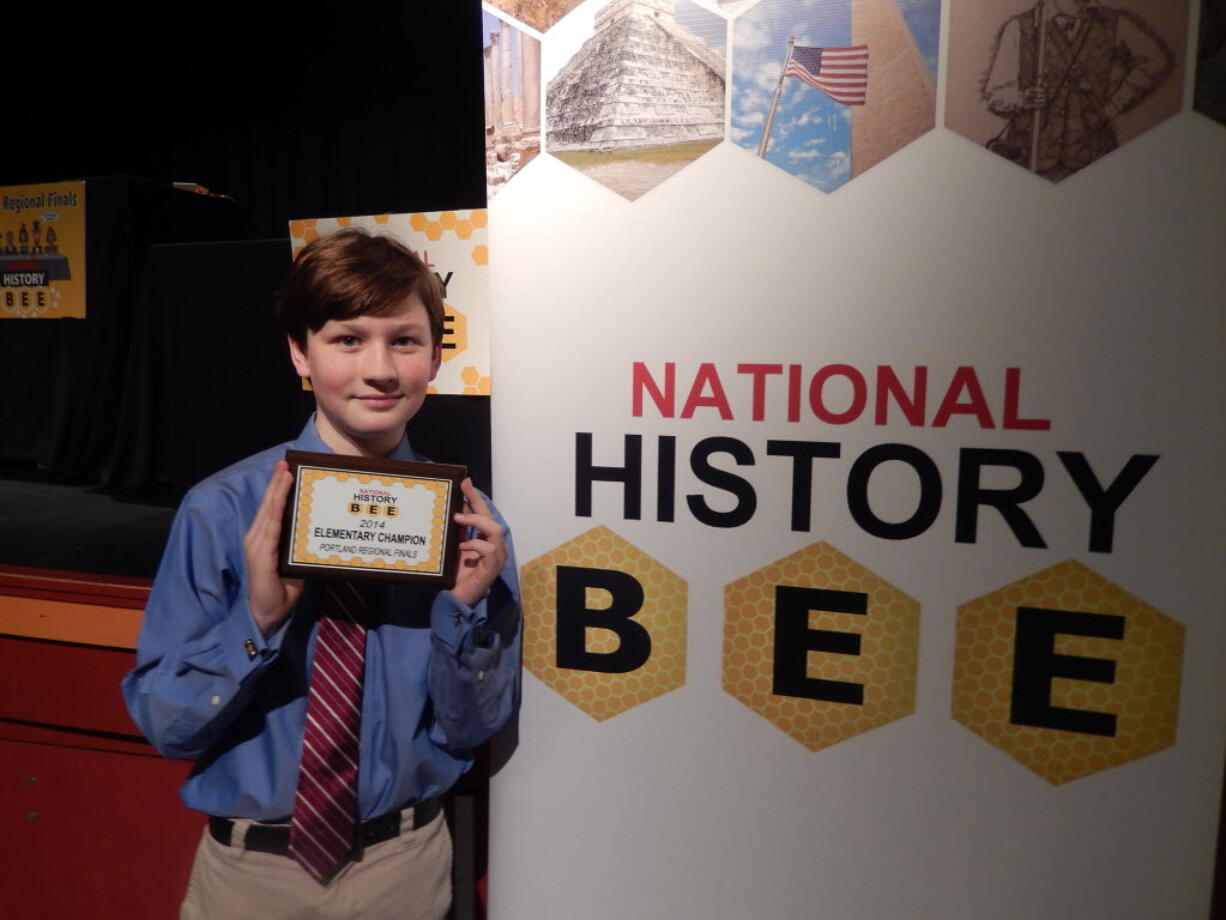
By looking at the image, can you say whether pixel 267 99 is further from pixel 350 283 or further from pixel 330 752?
pixel 330 752

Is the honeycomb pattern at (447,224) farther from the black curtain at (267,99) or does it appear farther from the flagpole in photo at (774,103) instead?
the black curtain at (267,99)

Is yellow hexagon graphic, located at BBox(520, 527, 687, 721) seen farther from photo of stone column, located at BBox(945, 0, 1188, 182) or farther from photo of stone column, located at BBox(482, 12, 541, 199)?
photo of stone column, located at BBox(945, 0, 1188, 182)

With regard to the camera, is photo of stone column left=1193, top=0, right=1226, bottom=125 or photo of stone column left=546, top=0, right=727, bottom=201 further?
photo of stone column left=546, top=0, right=727, bottom=201

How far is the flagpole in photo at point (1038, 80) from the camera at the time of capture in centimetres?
96

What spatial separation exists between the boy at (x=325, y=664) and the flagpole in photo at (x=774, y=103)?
0.46 m

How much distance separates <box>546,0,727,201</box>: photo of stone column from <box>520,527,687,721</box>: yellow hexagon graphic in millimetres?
488

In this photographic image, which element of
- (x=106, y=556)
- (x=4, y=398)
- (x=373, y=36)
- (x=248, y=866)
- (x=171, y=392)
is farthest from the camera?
(x=4, y=398)

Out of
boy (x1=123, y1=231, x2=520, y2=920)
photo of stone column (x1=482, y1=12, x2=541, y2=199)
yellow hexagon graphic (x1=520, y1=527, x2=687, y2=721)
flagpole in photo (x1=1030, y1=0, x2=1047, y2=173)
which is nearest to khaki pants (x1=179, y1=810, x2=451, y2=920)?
boy (x1=123, y1=231, x2=520, y2=920)

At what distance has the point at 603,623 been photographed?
1192 mm

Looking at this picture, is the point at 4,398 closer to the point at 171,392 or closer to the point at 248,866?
the point at 171,392

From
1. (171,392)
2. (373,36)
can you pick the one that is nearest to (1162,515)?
(171,392)

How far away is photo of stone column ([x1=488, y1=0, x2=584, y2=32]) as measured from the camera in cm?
110

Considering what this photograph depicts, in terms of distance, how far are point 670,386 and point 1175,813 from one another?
793mm

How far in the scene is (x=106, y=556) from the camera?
2.20 m
